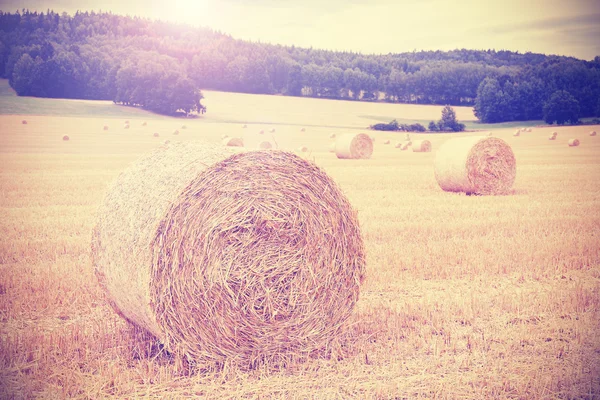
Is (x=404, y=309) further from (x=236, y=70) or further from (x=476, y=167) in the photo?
(x=236, y=70)

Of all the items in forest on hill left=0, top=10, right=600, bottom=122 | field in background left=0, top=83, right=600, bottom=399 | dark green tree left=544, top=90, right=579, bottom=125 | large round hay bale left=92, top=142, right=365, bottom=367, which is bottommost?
field in background left=0, top=83, right=600, bottom=399

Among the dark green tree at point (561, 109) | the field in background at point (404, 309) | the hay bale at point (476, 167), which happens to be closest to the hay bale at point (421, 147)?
the field in background at point (404, 309)

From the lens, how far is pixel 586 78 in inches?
1833

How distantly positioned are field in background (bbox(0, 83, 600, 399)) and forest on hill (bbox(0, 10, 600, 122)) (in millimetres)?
38884

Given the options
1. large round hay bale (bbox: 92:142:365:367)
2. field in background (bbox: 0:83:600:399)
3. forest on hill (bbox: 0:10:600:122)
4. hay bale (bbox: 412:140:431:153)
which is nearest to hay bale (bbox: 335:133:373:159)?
hay bale (bbox: 412:140:431:153)

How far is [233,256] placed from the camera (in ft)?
16.4

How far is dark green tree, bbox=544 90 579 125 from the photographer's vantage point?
48844 millimetres

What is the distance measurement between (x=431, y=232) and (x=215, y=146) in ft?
17.9

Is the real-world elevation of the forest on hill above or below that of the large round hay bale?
above

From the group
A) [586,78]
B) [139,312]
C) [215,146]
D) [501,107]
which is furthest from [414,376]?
[501,107]

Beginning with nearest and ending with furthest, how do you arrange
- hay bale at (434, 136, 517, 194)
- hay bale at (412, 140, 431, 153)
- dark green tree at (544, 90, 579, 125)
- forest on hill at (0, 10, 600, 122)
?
hay bale at (434, 136, 517, 194) → hay bale at (412, 140, 431, 153) → dark green tree at (544, 90, 579, 125) → forest on hill at (0, 10, 600, 122)

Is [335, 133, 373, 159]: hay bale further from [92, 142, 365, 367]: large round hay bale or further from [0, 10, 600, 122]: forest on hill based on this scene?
[0, 10, 600, 122]: forest on hill

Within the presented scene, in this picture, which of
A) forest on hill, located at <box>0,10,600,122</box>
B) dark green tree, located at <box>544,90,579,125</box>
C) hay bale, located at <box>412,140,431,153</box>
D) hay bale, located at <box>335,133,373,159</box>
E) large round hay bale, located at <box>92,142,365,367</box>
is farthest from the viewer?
forest on hill, located at <box>0,10,600,122</box>

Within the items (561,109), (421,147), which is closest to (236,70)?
(561,109)
